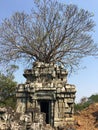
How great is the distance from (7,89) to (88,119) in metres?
10.4

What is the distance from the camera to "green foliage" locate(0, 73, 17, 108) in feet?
85.5

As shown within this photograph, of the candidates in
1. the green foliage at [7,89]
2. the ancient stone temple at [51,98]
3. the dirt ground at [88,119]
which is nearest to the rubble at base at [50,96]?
the ancient stone temple at [51,98]

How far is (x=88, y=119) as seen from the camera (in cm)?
1766

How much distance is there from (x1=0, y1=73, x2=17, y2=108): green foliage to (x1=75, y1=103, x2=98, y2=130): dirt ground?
873cm

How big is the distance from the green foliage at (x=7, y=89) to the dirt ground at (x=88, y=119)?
873 cm

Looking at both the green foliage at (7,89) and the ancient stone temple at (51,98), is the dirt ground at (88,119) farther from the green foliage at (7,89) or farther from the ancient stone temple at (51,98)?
the green foliage at (7,89)

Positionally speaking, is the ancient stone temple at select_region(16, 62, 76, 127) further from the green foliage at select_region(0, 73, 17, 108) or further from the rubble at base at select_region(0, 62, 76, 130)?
the green foliage at select_region(0, 73, 17, 108)

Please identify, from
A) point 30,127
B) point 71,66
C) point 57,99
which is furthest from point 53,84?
point 30,127

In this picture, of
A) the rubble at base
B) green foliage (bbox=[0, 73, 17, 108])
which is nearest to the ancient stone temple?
the rubble at base

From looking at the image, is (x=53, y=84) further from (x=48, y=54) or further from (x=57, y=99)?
(x=48, y=54)

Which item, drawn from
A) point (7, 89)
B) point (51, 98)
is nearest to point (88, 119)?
point (51, 98)

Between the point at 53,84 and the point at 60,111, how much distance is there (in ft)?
5.06

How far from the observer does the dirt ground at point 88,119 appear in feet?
54.1

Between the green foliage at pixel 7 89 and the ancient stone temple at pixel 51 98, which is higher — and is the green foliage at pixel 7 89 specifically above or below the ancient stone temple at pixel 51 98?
above
